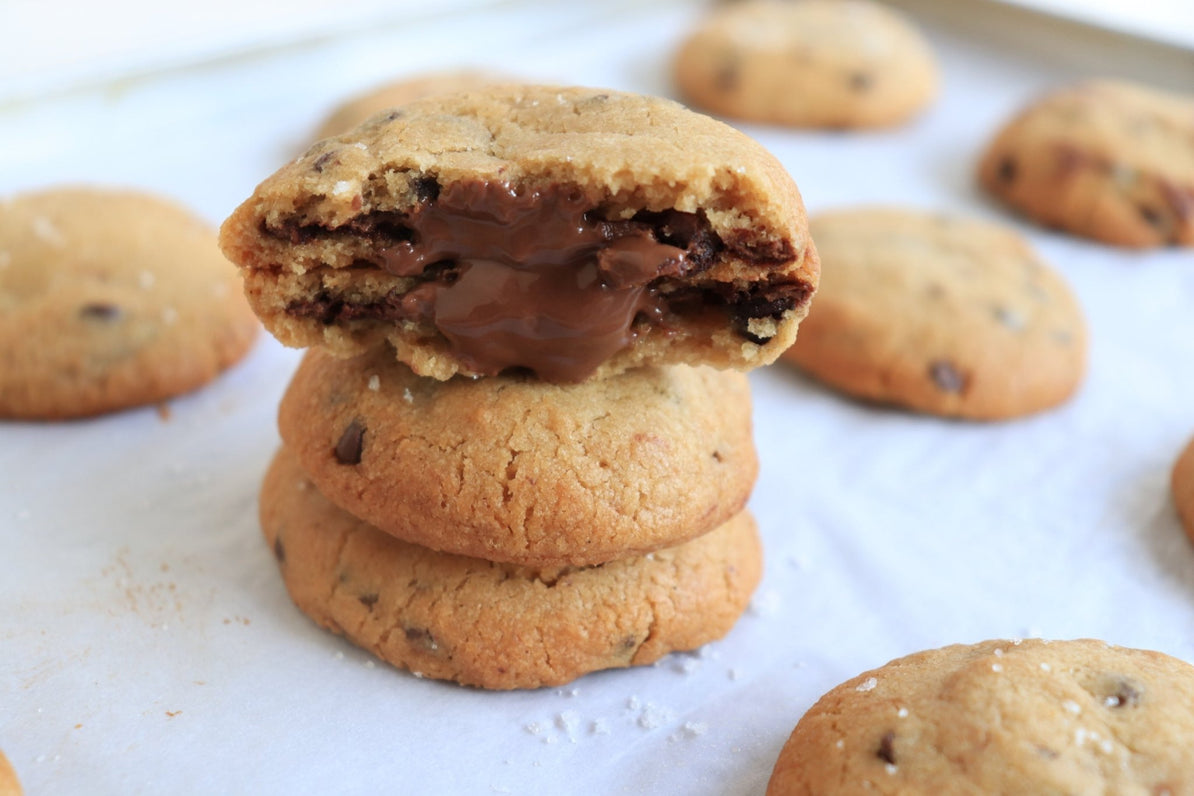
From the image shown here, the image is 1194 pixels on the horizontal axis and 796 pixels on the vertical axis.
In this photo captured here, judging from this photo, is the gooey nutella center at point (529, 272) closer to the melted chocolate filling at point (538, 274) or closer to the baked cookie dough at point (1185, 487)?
the melted chocolate filling at point (538, 274)

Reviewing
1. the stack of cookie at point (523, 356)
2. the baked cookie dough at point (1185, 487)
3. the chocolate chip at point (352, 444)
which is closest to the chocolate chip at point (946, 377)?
the baked cookie dough at point (1185, 487)

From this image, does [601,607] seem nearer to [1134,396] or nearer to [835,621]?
[835,621]

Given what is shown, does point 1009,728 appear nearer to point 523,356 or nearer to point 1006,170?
point 523,356

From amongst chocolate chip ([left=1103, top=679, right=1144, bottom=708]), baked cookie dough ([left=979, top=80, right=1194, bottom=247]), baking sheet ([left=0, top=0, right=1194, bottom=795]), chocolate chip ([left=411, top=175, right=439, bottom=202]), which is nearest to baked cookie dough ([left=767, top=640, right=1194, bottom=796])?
chocolate chip ([left=1103, top=679, right=1144, bottom=708])

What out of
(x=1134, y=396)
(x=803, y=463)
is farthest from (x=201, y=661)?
(x=1134, y=396)

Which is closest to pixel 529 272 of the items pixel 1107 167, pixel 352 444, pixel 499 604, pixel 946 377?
pixel 352 444

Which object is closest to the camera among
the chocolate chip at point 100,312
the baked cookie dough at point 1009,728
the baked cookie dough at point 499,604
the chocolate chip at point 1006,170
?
the baked cookie dough at point 1009,728
